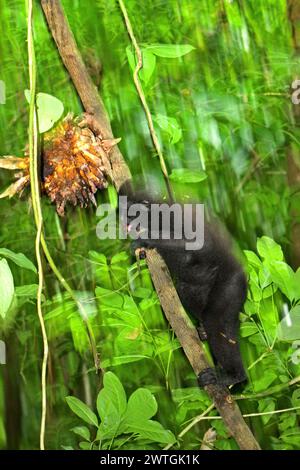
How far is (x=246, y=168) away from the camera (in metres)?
2.44

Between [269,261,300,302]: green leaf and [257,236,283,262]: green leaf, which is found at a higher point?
[257,236,283,262]: green leaf

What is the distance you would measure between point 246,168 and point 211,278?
85 centimetres

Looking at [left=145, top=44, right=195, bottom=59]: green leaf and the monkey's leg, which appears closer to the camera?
[left=145, top=44, right=195, bottom=59]: green leaf

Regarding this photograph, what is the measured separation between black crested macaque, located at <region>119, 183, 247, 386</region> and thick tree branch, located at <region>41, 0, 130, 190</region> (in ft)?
1.79

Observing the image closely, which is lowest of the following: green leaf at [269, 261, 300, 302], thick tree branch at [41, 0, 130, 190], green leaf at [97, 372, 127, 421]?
green leaf at [97, 372, 127, 421]

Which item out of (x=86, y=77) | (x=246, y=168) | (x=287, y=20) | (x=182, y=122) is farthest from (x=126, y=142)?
(x=86, y=77)

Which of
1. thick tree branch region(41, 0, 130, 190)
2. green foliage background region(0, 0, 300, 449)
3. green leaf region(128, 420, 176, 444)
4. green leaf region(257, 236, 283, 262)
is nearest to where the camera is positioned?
thick tree branch region(41, 0, 130, 190)

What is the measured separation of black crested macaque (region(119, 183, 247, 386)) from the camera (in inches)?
65.6

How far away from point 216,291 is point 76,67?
869 mm

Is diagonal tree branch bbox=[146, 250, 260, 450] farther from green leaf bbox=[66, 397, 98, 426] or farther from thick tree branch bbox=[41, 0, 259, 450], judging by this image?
green leaf bbox=[66, 397, 98, 426]

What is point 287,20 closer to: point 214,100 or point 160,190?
point 214,100

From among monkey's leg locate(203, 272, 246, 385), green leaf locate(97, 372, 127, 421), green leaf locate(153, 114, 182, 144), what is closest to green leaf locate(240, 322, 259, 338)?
monkey's leg locate(203, 272, 246, 385)

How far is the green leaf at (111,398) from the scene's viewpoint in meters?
1.27

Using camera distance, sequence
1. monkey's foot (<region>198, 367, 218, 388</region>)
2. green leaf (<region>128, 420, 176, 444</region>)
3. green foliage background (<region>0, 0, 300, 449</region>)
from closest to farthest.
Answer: monkey's foot (<region>198, 367, 218, 388</region>) < green leaf (<region>128, 420, 176, 444</region>) < green foliage background (<region>0, 0, 300, 449</region>)
